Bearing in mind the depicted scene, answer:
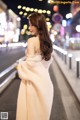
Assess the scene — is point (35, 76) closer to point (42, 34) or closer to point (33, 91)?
point (33, 91)

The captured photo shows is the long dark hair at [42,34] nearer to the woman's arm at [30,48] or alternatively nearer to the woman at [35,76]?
the woman at [35,76]

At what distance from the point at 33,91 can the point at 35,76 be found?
0.70 feet

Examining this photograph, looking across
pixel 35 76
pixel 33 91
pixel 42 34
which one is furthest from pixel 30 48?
pixel 33 91

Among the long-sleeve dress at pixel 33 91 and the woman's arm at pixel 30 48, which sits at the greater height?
the woman's arm at pixel 30 48

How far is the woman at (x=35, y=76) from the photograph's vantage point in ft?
16.0

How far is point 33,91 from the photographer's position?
16.1 feet

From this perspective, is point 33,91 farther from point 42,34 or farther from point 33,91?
point 42,34

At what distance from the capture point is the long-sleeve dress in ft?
16.0

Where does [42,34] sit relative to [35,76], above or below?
Answer: above

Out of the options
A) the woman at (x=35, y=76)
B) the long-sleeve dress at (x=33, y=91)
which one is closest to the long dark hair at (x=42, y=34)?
the woman at (x=35, y=76)

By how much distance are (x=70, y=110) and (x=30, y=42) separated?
145 inches

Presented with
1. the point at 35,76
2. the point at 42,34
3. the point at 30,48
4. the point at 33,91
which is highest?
the point at 42,34

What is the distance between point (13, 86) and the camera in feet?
40.0

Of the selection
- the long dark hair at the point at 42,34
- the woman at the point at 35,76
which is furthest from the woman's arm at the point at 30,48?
the long dark hair at the point at 42,34
